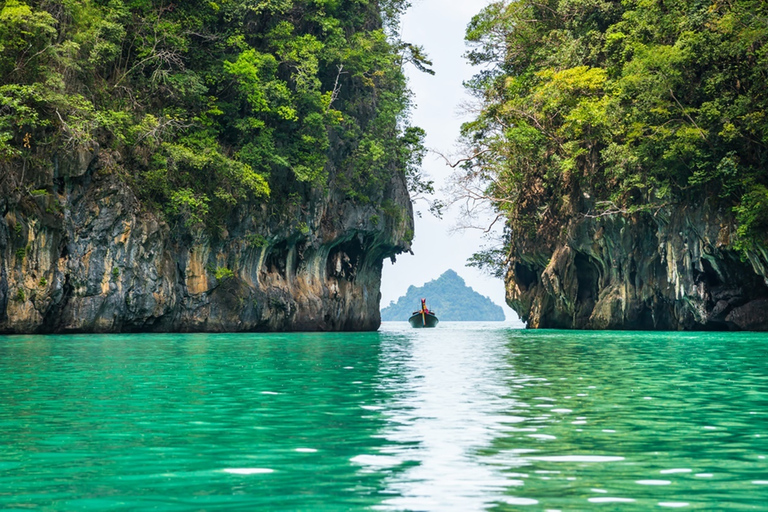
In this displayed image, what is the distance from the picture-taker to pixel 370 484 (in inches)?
207

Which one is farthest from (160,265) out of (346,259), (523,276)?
(523,276)

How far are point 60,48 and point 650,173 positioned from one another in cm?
2357

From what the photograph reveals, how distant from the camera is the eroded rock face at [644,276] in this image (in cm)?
3281

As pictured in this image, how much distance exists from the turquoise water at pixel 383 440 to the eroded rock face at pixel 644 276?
66.4 ft

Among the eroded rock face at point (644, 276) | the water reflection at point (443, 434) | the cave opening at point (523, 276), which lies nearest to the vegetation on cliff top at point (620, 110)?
the eroded rock face at point (644, 276)

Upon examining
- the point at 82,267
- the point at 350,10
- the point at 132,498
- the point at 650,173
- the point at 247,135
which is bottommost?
the point at 132,498

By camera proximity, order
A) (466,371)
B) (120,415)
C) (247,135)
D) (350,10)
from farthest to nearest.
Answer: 1. (350,10)
2. (247,135)
3. (466,371)
4. (120,415)

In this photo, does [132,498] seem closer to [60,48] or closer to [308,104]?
[60,48]

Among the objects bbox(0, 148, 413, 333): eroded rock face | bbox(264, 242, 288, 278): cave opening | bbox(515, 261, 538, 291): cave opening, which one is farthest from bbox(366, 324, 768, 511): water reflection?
bbox(515, 261, 538, 291): cave opening

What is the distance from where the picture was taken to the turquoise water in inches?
194

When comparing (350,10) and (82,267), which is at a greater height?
(350,10)

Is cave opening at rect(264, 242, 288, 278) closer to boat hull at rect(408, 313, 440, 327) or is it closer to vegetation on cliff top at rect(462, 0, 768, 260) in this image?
vegetation on cliff top at rect(462, 0, 768, 260)

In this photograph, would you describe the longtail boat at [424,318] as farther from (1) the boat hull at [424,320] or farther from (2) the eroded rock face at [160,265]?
(2) the eroded rock face at [160,265]

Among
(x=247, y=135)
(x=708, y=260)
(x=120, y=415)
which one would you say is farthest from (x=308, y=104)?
(x=120, y=415)
